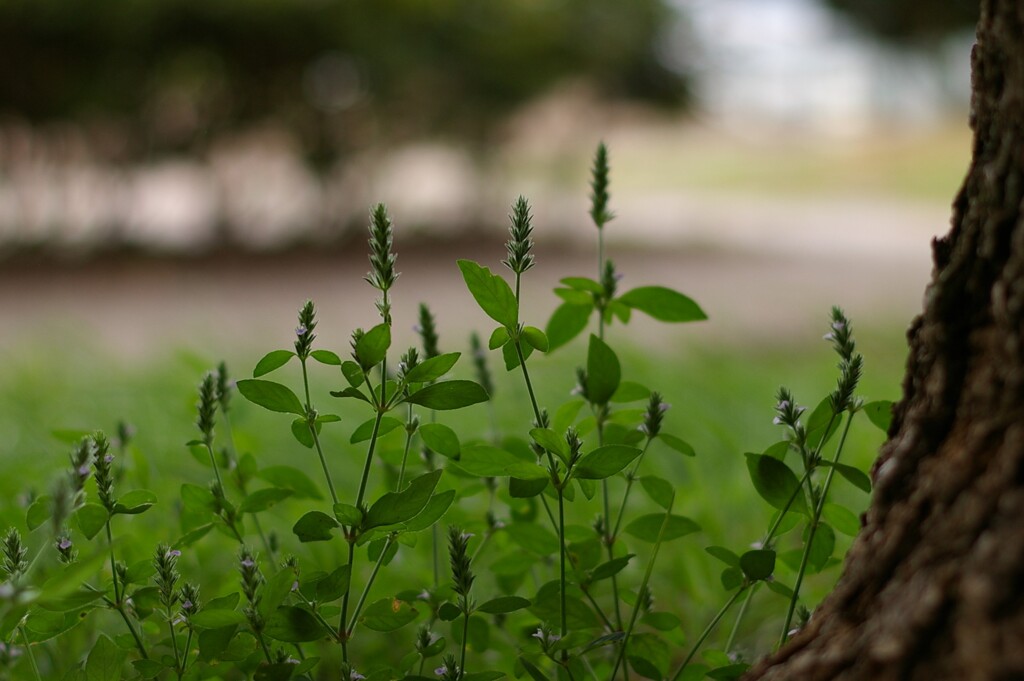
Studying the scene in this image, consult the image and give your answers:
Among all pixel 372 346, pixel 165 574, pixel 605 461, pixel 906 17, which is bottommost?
pixel 165 574

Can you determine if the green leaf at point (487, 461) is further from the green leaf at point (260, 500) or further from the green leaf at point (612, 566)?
the green leaf at point (260, 500)

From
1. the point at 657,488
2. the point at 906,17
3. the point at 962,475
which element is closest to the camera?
the point at 962,475

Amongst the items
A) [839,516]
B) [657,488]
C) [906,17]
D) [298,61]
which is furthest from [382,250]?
[906,17]

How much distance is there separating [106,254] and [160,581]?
897 cm

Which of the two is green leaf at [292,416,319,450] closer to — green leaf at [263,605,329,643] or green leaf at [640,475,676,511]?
green leaf at [263,605,329,643]

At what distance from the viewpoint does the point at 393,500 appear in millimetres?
886

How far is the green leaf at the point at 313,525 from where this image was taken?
912 millimetres

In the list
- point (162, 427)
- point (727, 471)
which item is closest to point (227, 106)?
point (162, 427)

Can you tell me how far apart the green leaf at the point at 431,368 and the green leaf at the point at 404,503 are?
8 cm

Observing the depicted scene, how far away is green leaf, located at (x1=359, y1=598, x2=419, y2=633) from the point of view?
3.18 ft

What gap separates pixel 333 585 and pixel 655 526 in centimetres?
34

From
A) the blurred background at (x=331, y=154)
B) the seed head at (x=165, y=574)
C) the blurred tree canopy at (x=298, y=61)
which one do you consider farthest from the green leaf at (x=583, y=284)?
the blurred tree canopy at (x=298, y=61)

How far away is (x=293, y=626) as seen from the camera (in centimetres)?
94

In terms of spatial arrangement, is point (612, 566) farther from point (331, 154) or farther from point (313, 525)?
point (331, 154)
